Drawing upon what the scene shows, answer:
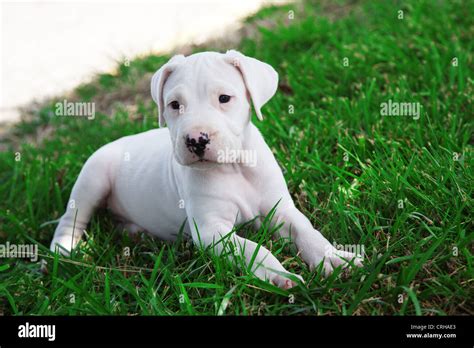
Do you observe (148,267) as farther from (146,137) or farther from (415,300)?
(415,300)

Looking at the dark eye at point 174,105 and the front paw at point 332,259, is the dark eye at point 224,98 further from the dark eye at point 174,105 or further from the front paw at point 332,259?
the front paw at point 332,259

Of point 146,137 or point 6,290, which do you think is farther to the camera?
point 146,137

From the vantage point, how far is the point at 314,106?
578cm

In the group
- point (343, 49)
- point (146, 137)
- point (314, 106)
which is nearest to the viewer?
point (146, 137)

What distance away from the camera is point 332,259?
3564mm

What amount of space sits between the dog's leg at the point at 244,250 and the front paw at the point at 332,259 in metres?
0.22

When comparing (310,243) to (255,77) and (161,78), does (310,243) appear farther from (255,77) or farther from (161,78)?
(161,78)

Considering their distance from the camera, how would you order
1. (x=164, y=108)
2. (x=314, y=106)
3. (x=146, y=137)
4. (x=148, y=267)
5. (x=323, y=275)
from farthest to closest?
(x=314, y=106)
(x=146, y=137)
(x=148, y=267)
(x=164, y=108)
(x=323, y=275)

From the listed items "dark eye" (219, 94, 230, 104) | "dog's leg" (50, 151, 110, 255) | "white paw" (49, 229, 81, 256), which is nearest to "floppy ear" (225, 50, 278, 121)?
"dark eye" (219, 94, 230, 104)

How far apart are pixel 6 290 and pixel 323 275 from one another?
1.96m

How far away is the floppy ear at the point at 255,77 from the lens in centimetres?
368

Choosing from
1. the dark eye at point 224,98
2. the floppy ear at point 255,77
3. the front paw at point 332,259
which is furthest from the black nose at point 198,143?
the front paw at point 332,259

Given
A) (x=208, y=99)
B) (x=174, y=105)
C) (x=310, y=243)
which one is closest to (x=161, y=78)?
(x=174, y=105)
